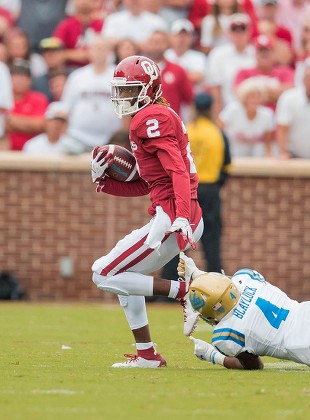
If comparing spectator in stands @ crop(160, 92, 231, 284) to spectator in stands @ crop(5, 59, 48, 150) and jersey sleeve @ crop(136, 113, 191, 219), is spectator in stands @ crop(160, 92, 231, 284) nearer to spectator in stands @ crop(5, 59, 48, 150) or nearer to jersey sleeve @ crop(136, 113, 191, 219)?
spectator in stands @ crop(5, 59, 48, 150)

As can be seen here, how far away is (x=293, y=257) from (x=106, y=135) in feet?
9.39

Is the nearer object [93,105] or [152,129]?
[152,129]

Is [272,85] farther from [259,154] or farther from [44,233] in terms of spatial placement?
[44,233]

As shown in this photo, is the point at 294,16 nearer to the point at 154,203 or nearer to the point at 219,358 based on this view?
the point at 154,203

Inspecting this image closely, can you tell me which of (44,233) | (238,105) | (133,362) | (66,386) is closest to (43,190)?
(44,233)

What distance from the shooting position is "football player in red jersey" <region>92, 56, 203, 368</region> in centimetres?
756

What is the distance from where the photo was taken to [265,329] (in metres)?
7.21

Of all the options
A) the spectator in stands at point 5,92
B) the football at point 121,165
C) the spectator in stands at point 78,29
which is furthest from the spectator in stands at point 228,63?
the football at point 121,165

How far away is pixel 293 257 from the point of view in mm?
14953

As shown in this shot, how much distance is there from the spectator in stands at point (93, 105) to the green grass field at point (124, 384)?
15.9 ft

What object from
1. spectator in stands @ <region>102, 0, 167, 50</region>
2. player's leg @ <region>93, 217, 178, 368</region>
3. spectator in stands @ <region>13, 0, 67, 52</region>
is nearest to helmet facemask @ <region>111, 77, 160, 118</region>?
player's leg @ <region>93, 217, 178, 368</region>

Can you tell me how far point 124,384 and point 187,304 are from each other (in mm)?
1021

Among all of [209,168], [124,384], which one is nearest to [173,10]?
[209,168]

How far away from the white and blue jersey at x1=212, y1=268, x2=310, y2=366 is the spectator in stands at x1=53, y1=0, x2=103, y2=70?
384 inches
